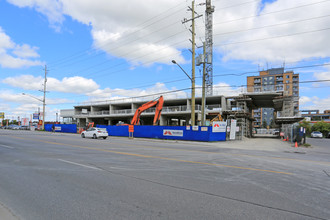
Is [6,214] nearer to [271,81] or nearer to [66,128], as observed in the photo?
[66,128]

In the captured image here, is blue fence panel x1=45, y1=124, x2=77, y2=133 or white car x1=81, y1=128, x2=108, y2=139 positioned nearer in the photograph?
white car x1=81, y1=128, x2=108, y2=139

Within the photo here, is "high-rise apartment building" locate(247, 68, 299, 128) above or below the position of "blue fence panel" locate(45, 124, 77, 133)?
above

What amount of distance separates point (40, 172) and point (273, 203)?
23.0 feet

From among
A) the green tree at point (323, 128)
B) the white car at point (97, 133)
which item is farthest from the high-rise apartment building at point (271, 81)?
the white car at point (97, 133)

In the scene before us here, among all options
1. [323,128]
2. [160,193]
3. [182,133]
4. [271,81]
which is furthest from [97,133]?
[271,81]

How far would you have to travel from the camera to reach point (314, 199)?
504cm

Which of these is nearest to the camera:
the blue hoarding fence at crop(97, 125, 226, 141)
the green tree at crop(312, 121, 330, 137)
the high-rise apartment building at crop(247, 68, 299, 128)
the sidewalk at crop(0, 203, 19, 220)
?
the sidewalk at crop(0, 203, 19, 220)

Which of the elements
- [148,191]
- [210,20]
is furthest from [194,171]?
[210,20]

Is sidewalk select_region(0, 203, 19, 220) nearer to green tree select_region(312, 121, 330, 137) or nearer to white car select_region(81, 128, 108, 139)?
white car select_region(81, 128, 108, 139)

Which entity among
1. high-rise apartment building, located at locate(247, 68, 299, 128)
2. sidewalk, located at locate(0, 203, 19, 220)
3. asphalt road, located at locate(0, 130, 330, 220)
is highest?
high-rise apartment building, located at locate(247, 68, 299, 128)

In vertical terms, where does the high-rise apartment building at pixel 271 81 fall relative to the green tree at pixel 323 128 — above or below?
above

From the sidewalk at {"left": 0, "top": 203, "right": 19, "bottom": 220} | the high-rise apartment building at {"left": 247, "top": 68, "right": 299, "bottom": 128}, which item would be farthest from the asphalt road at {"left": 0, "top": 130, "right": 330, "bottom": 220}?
the high-rise apartment building at {"left": 247, "top": 68, "right": 299, "bottom": 128}

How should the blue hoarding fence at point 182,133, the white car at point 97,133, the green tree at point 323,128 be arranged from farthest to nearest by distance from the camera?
the green tree at point 323,128 → the white car at point 97,133 → the blue hoarding fence at point 182,133

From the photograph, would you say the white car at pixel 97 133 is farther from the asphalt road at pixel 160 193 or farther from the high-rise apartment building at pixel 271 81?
the high-rise apartment building at pixel 271 81
